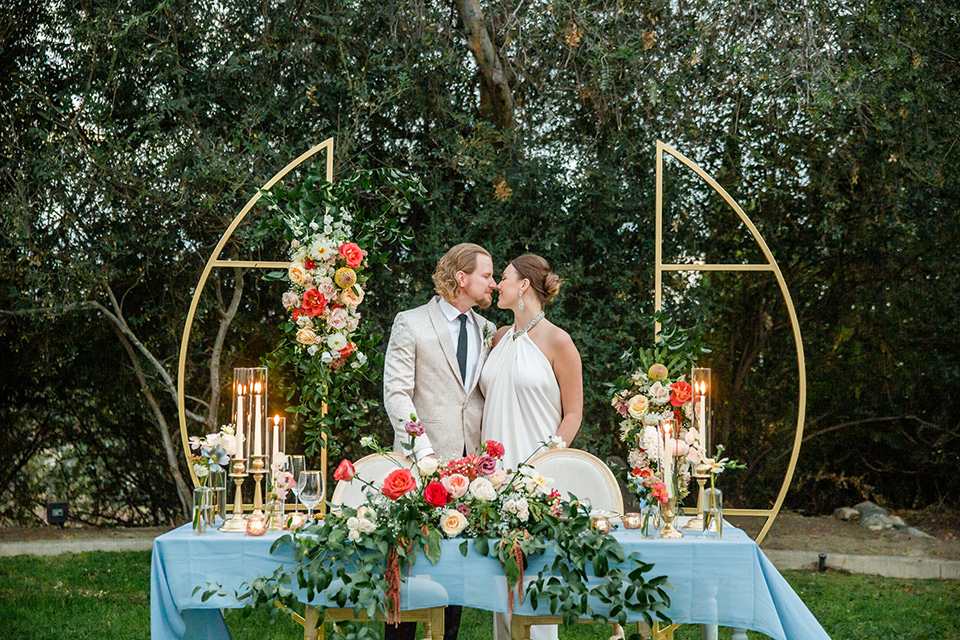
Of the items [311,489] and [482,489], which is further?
[311,489]

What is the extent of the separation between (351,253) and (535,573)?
117cm

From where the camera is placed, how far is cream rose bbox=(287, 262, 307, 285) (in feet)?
9.48

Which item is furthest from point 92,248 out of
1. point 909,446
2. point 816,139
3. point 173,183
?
point 909,446

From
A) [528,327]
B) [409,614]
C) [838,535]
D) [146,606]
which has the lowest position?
[146,606]

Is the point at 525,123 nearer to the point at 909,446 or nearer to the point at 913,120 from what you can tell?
the point at 913,120

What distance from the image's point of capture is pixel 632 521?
8.81 ft

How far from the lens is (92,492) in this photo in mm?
6219

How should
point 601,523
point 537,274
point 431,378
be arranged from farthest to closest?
point 537,274 < point 431,378 < point 601,523

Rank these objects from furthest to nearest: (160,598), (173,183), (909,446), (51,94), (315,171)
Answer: (909,446) → (51,94) → (173,183) → (315,171) → (160,598)

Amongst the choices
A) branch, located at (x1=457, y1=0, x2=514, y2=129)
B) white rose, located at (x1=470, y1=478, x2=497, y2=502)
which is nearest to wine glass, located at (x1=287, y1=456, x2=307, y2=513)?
white rose, located at (x1=470, y1=478, x2=497, y2=502)

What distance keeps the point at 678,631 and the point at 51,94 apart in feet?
Answer: 16.7

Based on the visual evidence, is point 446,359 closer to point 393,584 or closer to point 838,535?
point 393,584

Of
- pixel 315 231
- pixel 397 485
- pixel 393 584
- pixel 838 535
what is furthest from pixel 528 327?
pixel 838 535

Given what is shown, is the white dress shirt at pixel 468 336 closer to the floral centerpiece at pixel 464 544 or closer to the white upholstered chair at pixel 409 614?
the white upholstered chair at pixel 409 614
